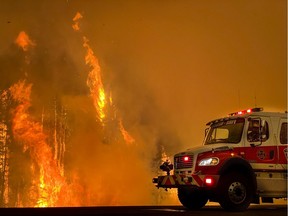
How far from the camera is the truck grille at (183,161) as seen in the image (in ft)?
43.3

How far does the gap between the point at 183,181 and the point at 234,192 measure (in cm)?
140

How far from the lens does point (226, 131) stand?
14102 mm

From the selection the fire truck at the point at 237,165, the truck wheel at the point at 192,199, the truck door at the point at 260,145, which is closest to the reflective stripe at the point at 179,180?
the fire truck at the point at 237,165

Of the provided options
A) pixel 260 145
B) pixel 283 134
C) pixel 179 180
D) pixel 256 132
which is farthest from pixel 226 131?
pixel 179 180

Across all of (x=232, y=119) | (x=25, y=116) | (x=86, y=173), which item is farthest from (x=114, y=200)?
(x=232, y=119)

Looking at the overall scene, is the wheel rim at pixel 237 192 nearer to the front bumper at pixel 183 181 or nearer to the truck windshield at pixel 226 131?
the front bumper at pixel 183 181

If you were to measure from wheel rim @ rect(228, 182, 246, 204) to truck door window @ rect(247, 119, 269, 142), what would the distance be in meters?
1.36

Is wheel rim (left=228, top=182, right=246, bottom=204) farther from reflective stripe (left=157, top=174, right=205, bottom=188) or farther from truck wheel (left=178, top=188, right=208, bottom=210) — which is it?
truck wheel (left=178, top=188, right=208, bottom=210)

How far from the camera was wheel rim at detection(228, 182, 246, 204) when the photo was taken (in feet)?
41.5

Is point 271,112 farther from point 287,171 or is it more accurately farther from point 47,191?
point 47,191

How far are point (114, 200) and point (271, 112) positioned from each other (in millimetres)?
96868

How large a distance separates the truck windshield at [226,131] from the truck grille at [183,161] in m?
1.22

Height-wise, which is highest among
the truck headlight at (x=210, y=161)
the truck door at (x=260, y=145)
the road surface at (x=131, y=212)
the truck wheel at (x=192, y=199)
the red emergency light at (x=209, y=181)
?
the truck door at (x=260, y=145)

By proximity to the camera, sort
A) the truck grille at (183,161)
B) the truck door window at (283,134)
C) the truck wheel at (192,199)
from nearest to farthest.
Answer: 1. the truck grille at (183,161)
2. the truck door window at (283,134)
3. the truck wheel at (192,199)
